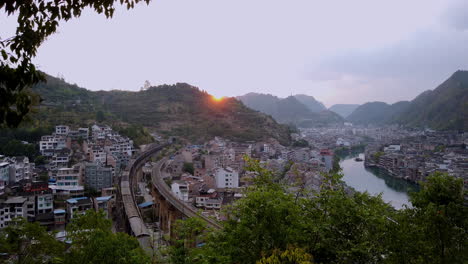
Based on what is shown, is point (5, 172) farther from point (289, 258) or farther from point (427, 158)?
point (427, 158)

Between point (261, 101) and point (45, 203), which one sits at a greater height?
point (261, 101)

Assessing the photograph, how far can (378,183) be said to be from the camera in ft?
63.6

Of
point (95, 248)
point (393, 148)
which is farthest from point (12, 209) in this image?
point (393, 148)

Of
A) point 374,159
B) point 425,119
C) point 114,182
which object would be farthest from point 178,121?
point 425,119

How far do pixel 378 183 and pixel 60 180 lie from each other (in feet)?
62.6

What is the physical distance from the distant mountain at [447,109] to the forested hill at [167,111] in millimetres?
20558

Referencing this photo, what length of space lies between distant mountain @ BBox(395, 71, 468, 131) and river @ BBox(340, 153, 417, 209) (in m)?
15.9

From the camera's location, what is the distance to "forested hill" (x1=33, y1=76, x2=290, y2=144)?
24938mm

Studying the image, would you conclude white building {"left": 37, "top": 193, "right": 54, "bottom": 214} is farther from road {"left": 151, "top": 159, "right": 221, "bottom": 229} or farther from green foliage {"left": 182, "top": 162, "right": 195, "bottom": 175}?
green foliage {"left": 182, "top": 162, "right": 195, "bottom": 175}

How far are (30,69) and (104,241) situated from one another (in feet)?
9.28

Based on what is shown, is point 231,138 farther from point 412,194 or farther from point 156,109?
point 412,194

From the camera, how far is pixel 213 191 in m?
13.1

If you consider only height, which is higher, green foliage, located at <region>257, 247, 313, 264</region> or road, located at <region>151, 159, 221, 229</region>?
green foliage, located at <region>257, 247, 313, 264</region>

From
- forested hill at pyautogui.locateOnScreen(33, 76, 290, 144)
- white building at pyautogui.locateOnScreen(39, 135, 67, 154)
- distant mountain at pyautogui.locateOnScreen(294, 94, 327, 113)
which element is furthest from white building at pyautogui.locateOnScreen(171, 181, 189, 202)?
distant mountain at pyautogui.locateOnScreen(294, 94, 327, 113)
